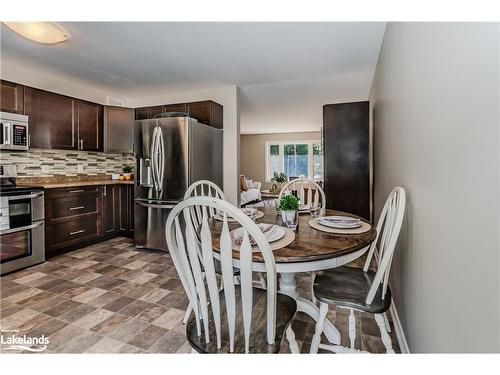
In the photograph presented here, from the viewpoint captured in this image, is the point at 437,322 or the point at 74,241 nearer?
the point at 437,322

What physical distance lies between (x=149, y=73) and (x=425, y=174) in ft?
11.4

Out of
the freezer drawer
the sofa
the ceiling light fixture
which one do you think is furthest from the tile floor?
the sofa

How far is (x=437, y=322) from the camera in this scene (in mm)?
1061

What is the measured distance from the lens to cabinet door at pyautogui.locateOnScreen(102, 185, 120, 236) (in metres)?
3.79

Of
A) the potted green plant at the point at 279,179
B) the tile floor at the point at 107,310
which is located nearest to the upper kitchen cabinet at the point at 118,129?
the tile floor at the point at 107,310

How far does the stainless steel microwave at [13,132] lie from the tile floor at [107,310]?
1368 mm

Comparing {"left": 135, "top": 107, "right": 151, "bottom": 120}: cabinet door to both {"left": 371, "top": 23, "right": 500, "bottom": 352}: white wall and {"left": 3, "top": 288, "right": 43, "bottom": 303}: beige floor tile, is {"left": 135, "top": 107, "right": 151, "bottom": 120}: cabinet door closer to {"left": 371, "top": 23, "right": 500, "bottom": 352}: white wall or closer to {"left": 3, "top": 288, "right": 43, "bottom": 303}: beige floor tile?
{"left": 3, "top": 288, "right": 43, "bottom": 303}: beige floor tile

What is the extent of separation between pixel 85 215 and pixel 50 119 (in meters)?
1.30

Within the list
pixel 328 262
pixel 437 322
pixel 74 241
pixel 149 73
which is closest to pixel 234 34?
pixel 149 73

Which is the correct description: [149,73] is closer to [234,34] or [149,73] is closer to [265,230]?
[234,34]

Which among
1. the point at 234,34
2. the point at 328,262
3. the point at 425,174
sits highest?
the point at 234,34

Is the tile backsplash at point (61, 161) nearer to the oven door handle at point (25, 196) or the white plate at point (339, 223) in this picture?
the oven door handle at point (25, 196)
